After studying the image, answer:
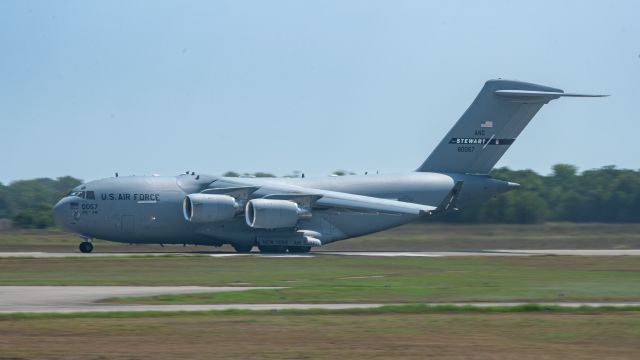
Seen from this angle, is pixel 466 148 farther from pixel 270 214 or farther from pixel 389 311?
pixel 389 311

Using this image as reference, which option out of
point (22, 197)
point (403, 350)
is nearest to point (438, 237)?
point (403, 350)

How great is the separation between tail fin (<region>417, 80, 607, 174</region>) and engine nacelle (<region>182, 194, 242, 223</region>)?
9.90 meters

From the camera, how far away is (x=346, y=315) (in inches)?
795

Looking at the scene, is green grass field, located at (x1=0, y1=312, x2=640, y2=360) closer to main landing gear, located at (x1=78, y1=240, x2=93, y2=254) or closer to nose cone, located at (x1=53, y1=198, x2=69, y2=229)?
main landing gear, located at (x1=78, y1=240, x2=93, y2=254)

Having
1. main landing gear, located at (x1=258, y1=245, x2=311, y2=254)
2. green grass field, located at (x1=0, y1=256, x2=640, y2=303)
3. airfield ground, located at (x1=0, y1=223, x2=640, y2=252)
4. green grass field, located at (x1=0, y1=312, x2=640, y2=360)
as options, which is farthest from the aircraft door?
green grass field, located at (x1=0, y1=312, x2=640, y2=360)

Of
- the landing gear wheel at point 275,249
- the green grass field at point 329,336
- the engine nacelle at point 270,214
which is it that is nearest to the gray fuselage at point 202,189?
the landing gear wheel at point 275,249

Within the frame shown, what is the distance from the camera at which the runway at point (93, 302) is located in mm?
20953

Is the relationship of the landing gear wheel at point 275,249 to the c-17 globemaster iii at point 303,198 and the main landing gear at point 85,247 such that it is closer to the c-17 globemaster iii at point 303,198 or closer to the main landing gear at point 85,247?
the c-17 globemaster iii at point 303,198

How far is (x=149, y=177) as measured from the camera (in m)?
44.1

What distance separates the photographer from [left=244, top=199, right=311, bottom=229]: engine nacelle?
42688mm

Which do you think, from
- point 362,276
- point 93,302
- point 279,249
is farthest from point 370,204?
point 93,302

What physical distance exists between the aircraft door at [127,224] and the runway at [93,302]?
1720 cm

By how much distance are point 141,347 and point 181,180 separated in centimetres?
2868

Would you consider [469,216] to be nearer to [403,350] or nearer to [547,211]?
[547,211]
